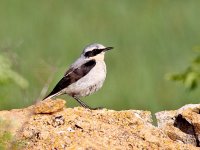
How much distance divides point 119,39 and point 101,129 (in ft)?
35.1

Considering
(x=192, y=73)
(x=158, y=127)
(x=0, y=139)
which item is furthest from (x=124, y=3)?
(x=0, y=139)

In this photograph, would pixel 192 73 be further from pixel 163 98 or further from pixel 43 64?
pixel 43 64

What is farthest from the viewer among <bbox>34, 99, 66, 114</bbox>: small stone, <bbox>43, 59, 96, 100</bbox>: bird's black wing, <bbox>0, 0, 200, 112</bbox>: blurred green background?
<bbox>0, 0, 200, 112</bbox>: blurred green background

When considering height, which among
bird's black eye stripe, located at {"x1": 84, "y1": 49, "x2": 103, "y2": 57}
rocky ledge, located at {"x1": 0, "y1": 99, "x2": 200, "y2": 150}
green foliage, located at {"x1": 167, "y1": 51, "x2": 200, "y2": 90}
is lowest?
rocky ledge, located at {"x1": 0, "y1": 99, "x2": 200, "y2": 150}

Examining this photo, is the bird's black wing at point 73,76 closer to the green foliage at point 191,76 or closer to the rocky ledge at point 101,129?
the rocky ledge at point 101,129

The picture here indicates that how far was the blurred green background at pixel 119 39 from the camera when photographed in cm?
1596

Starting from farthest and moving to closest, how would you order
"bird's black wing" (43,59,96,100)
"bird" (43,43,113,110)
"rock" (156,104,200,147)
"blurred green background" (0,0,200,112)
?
"blurred green background" (0,0,200,112)
"bird's black wing" (43,59,96,100)
"bird" (43,43,113,110)
"rock" (156,104,200,147)

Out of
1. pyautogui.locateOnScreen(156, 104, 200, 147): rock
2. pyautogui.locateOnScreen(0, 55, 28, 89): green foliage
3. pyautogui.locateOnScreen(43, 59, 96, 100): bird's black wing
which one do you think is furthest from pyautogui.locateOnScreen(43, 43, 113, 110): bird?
pyautogui.locateOnScreen(156, 104, 200, 147): rock

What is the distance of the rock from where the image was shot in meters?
7.95

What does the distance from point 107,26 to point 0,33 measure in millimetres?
2258

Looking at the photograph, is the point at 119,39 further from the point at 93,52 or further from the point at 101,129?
the point at 101,129

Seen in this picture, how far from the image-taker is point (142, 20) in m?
19.0

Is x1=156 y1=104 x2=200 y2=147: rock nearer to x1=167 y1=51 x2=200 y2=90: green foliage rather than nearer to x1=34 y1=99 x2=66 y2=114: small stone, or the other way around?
x1=34 y1=99 x2=66 y2=114: small stone

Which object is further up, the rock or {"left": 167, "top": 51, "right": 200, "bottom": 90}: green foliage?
{"left": 167, "top": 51, "right": 200, "bottom": 90}: green foliage
